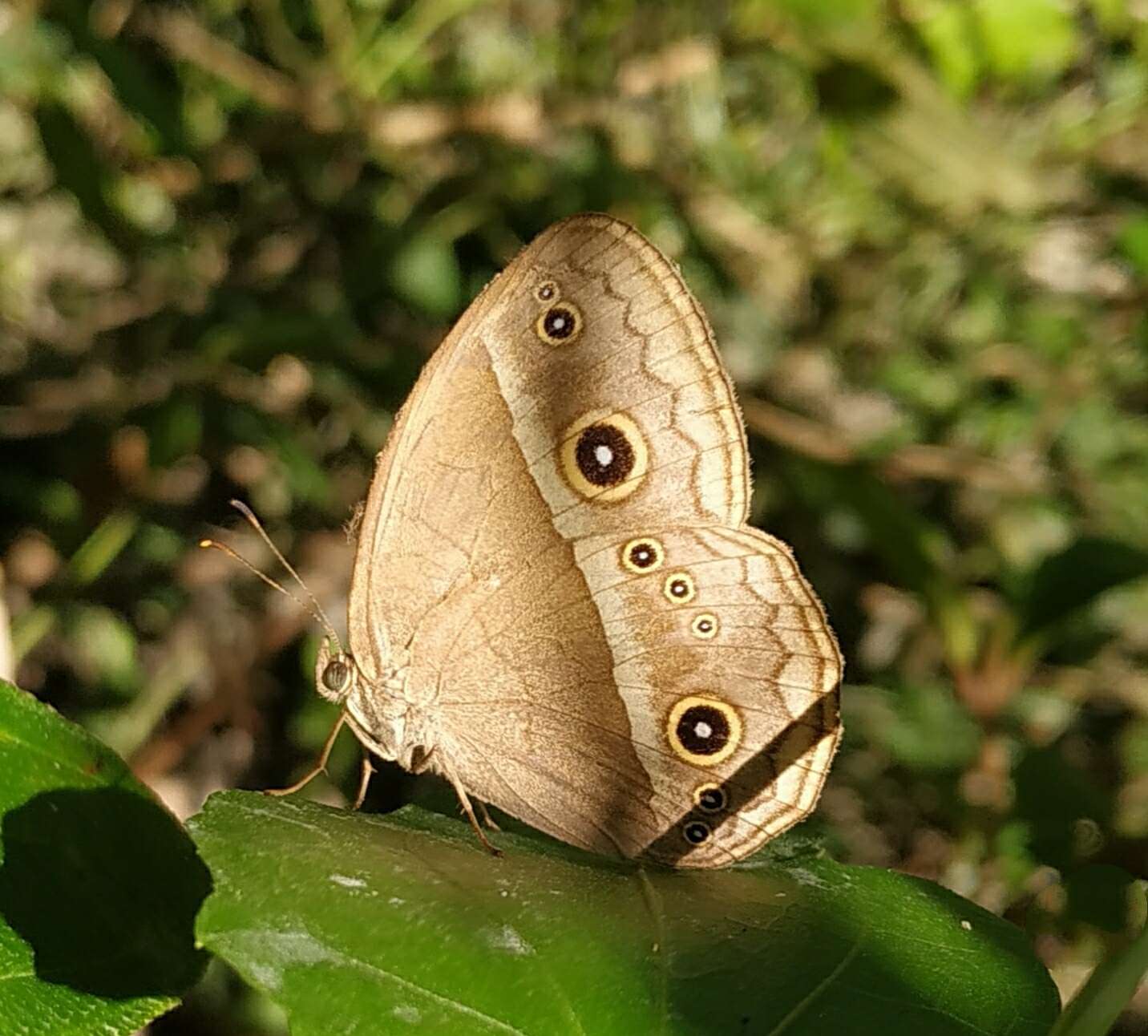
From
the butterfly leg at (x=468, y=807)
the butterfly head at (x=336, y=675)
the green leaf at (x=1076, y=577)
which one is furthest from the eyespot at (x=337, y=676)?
the green leaf at (x=1076, y=577)

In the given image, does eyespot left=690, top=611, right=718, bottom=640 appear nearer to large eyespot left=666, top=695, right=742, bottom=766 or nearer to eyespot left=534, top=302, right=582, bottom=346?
large eyespot left=666, top=695, right=742, bottom=766

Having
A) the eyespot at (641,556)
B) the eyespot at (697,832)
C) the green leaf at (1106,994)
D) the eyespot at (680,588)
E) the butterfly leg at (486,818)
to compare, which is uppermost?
the eyespot at (641,556)

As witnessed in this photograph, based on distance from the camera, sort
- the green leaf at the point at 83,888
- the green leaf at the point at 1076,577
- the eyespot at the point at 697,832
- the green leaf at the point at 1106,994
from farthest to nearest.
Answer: the green leaf at the point at 1076,577, the eyespot at the point at 697,832, the green leaf at the point at 83,888, the green leaf at the point at 1106,994

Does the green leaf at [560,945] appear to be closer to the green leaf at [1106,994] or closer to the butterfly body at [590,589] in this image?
the green leaf at [1106,994]

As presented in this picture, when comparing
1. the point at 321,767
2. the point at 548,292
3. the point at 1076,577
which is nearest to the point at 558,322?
the point at 548,292

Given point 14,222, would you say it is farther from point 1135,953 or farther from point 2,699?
point 1135,953

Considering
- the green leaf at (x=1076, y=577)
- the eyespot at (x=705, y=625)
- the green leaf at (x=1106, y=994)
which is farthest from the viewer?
the green leaf at (x=1076, y=577)

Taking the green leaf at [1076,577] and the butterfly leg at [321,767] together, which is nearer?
the butterfly leg at [321,767]
